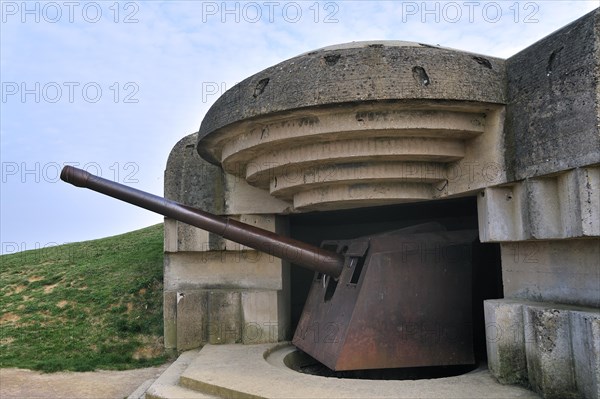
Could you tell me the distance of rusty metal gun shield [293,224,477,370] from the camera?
502 cm

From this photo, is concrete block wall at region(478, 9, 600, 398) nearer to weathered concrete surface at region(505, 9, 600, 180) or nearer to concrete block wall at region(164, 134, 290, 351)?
weathered concrete surface at region(505, 9, 600, 180)

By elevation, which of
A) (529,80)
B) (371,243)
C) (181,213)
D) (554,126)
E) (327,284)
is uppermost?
(529,80)

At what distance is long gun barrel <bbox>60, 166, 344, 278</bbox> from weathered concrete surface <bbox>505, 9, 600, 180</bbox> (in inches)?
85.1

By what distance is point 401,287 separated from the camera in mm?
5223

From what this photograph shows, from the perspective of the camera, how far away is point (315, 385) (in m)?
4.35

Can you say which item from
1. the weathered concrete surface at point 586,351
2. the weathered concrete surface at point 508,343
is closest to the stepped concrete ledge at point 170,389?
the weathered concrete surface at point 508,343

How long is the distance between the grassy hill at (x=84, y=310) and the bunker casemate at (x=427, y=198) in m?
1.81

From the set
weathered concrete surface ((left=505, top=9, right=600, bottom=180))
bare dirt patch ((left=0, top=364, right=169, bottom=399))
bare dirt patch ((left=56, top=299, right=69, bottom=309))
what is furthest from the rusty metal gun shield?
bare dirt patch ((left=56, top=299, right=69, bottom=309))

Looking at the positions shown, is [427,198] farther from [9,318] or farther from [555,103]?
[9,318]

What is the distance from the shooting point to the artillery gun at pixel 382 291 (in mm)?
5035

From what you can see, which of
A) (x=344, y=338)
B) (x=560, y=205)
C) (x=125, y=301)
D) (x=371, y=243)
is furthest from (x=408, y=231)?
(x=125, y=301)

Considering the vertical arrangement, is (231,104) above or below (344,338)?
above

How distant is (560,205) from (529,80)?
1132mm

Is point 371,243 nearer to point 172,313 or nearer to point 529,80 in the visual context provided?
point 529,80
